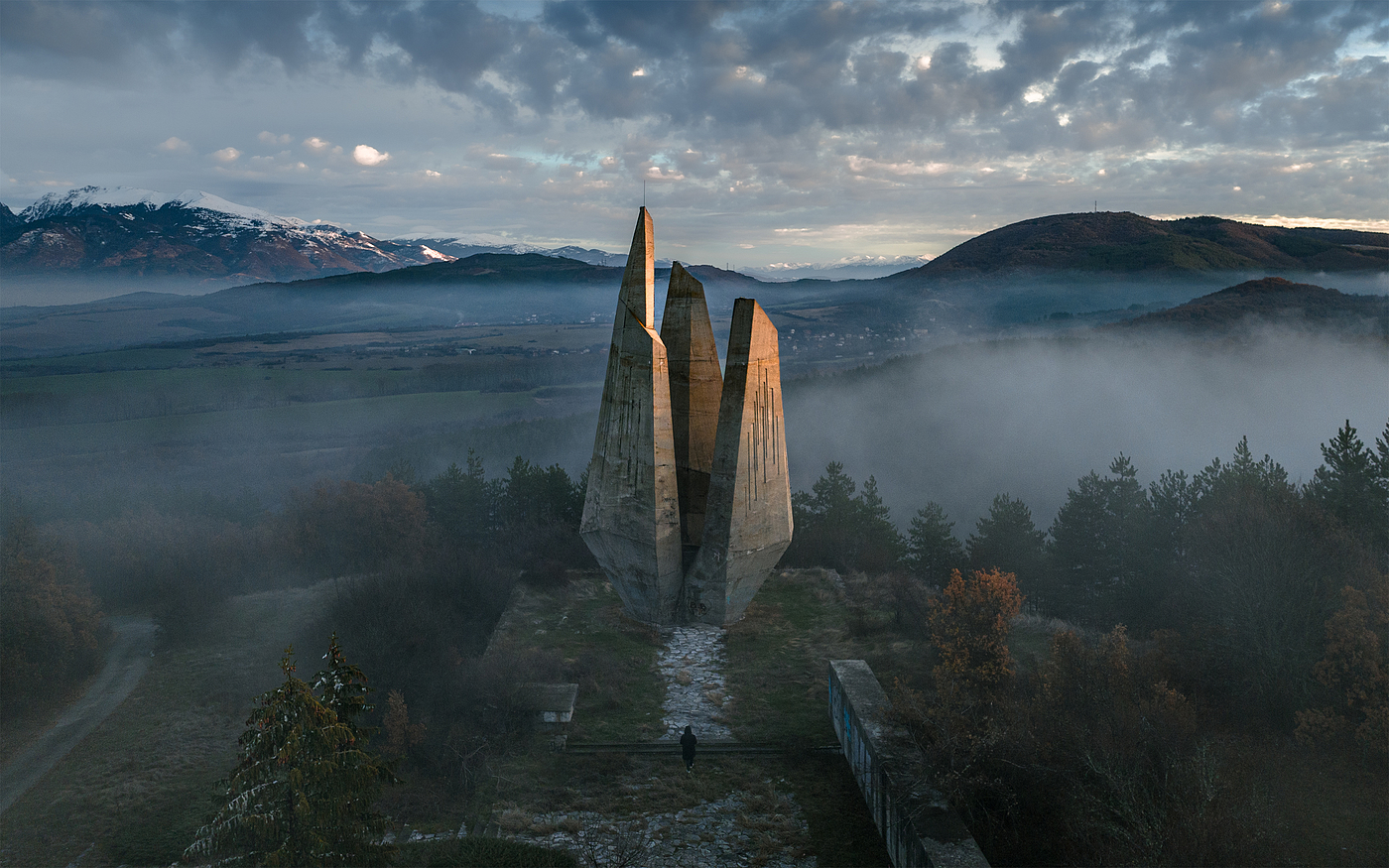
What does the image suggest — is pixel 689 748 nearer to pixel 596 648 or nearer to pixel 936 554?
pixel 596 648

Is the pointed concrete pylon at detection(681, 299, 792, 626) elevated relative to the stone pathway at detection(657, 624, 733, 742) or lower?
elevated

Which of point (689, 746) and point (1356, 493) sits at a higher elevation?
point (1356, 493)

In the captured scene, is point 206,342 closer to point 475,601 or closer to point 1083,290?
point 475,601

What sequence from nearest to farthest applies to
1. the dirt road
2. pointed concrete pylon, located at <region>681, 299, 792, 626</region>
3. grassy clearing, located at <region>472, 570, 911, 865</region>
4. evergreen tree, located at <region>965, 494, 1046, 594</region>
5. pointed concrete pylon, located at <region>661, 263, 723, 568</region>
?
grassy clearing, located at <region>472, 570, 911, 865</region> < the dirt road < pointed concrete pylon, located at <region>681, 299, 792, 626</region> < pointed concrete pylon, located at <region>661, 263, 723, 568</region> < evergreen tree, located at <region>965, 494, 1046, 594</region>

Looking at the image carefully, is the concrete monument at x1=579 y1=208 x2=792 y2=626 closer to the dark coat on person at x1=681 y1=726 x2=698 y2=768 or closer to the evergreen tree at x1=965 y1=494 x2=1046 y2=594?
the dark coat on person at x1=681 y1=726 x2=698 y2=768

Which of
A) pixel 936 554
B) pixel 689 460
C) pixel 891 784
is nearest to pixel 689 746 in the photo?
pixel 891 784

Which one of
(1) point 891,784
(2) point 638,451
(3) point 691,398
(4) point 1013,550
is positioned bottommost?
(4) point 1013,550

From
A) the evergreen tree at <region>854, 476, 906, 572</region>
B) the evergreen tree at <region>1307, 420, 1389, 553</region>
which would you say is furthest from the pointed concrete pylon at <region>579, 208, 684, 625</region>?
the evergreen tree at <region>1307, 420, 1389, 553</region>
